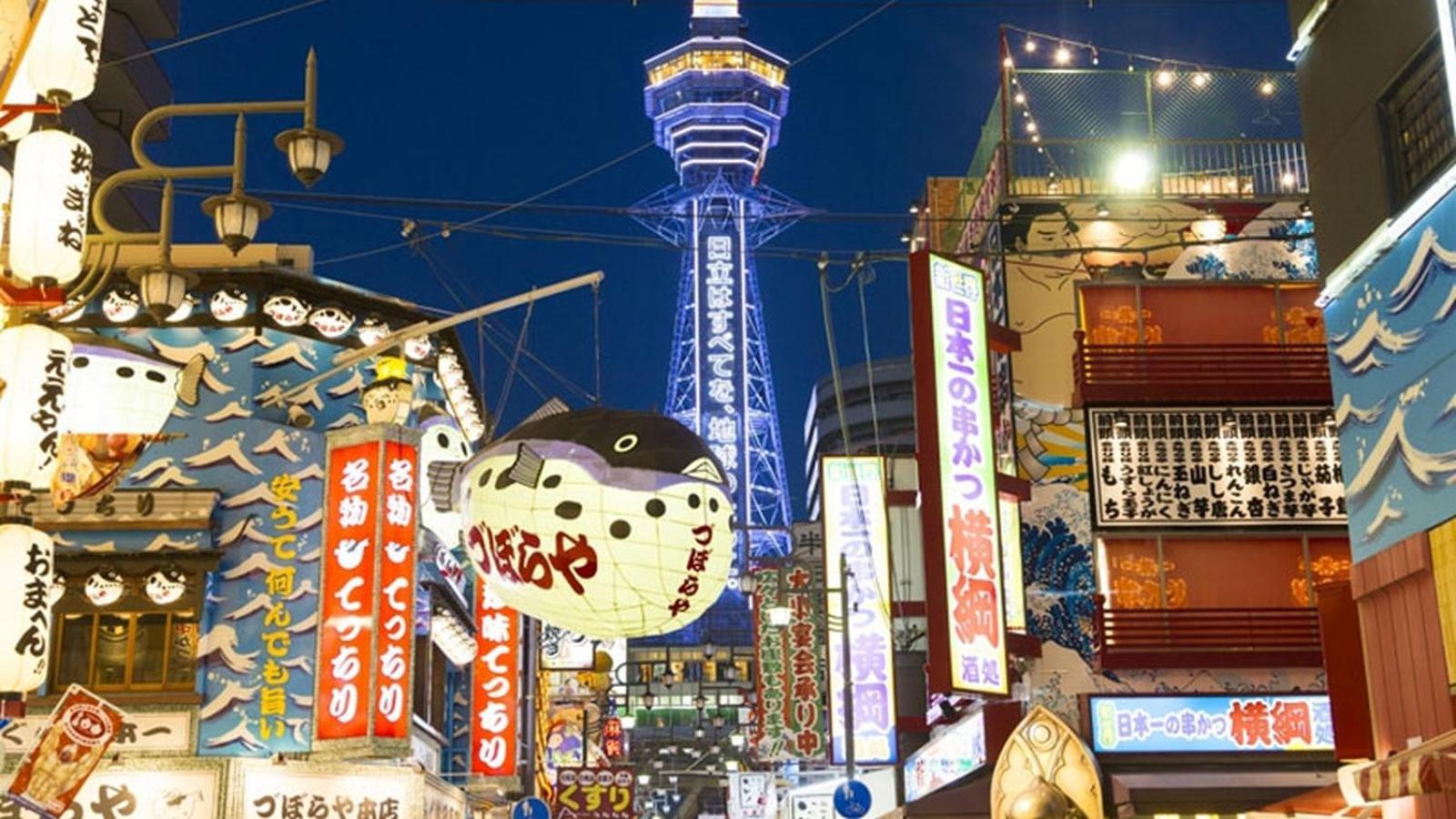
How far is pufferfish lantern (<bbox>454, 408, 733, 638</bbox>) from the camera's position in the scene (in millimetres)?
12680

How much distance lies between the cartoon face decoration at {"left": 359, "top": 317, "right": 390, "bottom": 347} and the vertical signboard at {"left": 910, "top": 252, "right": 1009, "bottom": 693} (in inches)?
404

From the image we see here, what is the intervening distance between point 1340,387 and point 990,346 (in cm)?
855

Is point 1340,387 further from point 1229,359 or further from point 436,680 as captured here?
point 436,680

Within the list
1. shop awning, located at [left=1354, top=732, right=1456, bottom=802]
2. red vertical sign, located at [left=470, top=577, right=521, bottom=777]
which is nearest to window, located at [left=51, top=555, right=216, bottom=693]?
red vertical sign, located at [left=470, top=577, right=521, bottom=777]

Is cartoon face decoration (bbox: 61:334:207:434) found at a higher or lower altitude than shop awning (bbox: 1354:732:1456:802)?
higher

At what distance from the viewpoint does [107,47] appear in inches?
1612

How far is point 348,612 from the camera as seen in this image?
933 inches

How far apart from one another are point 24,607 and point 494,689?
16.5m

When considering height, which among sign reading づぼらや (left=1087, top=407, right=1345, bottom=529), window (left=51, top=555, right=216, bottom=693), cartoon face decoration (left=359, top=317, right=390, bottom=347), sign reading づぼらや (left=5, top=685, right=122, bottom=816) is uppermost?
cartoon face decoration (left=359, top=317, right=390, bottom=347)

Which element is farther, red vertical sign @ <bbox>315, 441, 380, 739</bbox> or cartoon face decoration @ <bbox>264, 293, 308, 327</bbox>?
cartoon face decoration @ <bbox>264, 293, 308, 327</bbox>

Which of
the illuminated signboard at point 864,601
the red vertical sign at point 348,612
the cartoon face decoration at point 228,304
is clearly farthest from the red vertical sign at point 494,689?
the cartoon face decoration at point 228,304

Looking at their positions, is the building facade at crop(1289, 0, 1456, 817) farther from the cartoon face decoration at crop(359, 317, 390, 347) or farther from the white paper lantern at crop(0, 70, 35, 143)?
the cartoon face decoration at crop(359, 317, 390, 347)

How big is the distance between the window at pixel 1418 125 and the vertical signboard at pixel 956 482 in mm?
8485

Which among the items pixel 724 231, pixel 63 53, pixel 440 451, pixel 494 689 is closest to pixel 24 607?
pixel 63 53
